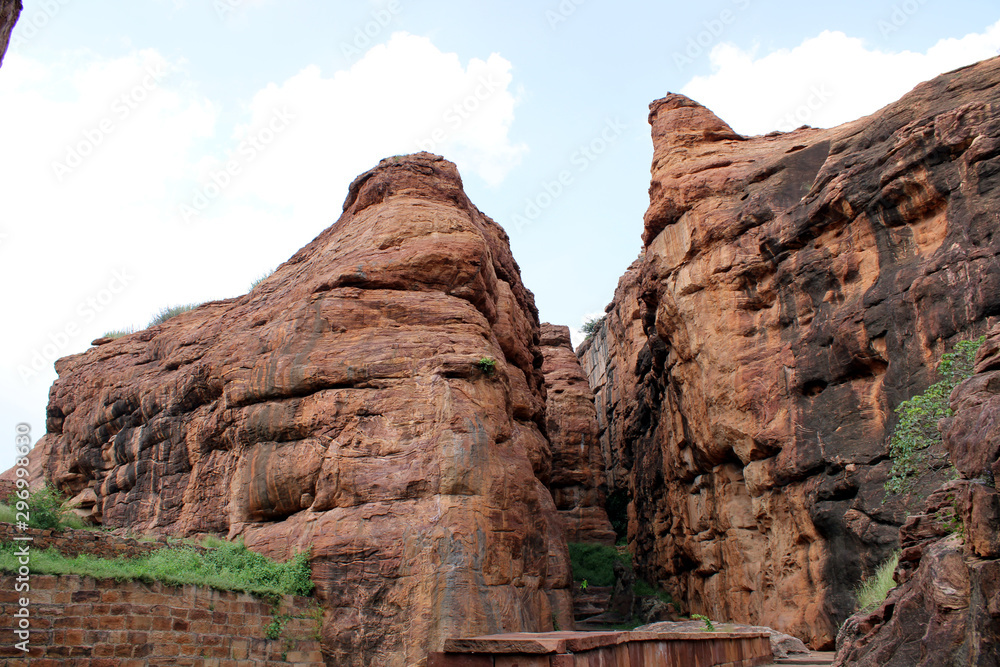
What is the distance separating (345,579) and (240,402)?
5.62m

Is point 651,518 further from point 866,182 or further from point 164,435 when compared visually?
point 164,435

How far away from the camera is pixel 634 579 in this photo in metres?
30.5

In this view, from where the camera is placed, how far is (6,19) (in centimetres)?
529

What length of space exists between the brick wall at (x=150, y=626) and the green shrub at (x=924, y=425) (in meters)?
12.2

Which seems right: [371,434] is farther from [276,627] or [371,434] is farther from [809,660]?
[809,660]

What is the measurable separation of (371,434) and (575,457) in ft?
73.4

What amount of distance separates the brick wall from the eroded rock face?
806mm

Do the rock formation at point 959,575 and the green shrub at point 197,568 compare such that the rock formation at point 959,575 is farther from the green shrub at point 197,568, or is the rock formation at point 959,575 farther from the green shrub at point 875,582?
the green shrub at point 197,568

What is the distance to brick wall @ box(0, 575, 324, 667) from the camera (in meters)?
10.3

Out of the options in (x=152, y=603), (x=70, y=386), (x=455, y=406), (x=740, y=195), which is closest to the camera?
(x=152, y=603)

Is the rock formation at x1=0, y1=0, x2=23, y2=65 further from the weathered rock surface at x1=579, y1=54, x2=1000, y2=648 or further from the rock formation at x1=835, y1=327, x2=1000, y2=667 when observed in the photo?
the weathered rock surface at x1=579, y1=54, x2=1000, y2=648

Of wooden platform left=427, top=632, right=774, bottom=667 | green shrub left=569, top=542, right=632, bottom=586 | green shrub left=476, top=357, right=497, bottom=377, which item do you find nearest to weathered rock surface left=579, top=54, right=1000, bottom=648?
green shrub left=569, top=542, right=632, bottom=586

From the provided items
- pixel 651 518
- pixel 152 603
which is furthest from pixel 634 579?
pixel 152 603

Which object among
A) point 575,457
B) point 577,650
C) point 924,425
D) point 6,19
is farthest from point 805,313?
point 6,19
